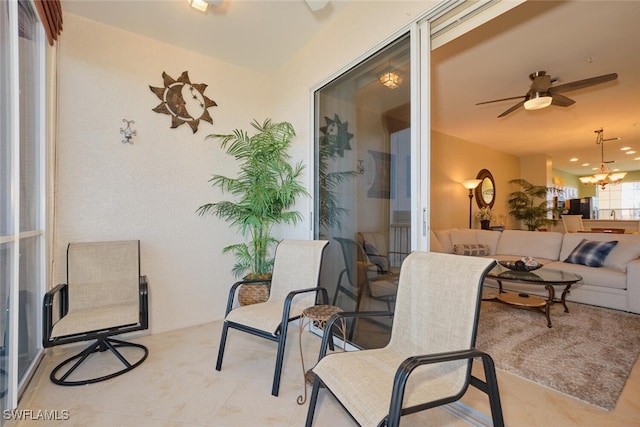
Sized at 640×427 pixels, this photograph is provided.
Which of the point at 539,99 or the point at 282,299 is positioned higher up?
the point at 539,99

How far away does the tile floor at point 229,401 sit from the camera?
1.57m

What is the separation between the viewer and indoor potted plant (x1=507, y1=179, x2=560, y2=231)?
6934mm

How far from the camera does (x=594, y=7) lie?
2232mm

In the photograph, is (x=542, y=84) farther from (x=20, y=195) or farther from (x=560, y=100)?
(x=20, y=195)

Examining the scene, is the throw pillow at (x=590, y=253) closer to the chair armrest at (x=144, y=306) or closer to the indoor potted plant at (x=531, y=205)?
the indoor potted plant at (x=531, y=205)

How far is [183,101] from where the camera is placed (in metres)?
2.95

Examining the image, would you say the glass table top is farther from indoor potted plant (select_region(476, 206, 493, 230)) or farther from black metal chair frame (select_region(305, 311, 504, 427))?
indoor potted plant (select_region(476, 206, 493, 230))

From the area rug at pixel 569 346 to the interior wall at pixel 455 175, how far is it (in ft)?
7.96

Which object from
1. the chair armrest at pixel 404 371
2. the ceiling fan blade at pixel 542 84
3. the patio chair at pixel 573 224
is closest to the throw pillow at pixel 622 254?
the ceiling fan blade at pixel 542 84

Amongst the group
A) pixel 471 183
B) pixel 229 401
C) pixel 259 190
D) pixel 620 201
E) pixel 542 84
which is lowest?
pixel 229 401

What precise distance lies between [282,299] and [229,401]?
820 mm

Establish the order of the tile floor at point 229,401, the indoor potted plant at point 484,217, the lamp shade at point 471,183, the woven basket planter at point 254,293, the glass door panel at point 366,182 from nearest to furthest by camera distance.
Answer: the tile floor at point 229,401 → the glass door panel at point 366,182 → the woven basket planter at point 254,293 → the lamp shade at point 471,183 → the indoor potted plant at point 484,217

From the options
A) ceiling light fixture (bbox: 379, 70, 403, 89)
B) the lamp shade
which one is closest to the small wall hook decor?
ceiling light fixture (bbox: 379, 70, 403, 89)

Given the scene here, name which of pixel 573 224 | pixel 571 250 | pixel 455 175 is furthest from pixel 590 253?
pixel 573 224
